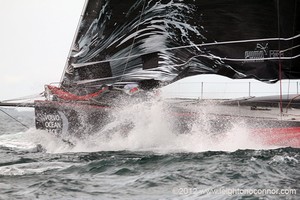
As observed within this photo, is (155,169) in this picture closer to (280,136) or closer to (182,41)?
(280,136)

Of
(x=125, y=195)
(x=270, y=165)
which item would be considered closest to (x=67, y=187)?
(x=125, y=195)

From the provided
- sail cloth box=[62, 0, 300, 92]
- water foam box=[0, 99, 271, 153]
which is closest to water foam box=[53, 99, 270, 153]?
water foam box=[0, 99, 271, 153]

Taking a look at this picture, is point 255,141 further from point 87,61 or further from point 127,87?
point 87,61

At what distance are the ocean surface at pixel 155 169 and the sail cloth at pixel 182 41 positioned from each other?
5.09 feet

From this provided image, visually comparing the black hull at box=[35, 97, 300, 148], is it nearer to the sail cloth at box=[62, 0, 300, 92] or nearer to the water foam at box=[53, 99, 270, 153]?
the water foam at box=[53, 99, 270, 153]

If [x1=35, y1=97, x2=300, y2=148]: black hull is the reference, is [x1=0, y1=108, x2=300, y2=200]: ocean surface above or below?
below

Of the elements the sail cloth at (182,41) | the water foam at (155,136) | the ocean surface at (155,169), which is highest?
the sail cloth at (182,41)

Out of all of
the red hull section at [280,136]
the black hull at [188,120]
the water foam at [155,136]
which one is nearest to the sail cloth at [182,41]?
the black hull at [188,120]

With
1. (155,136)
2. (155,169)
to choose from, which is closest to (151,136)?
(155,136)

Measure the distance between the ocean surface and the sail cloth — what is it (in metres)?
1.55

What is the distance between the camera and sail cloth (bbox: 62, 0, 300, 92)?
9477 millimetres

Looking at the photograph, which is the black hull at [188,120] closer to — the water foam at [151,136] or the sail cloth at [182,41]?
the water foam at [151,136]

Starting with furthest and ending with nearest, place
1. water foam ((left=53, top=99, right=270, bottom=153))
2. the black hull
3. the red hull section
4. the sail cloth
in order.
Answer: the sail cloth, water foam ((left=53, top=99, right=270, bottom=153)), the black hull, the red hull section

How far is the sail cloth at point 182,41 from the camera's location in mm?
9477
